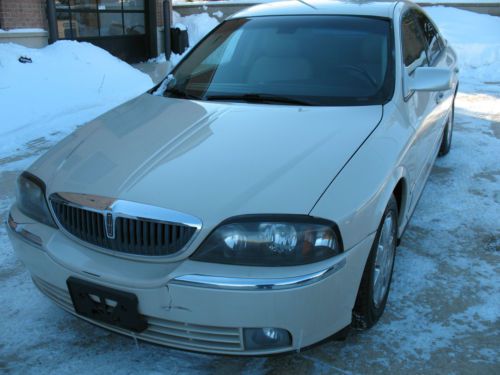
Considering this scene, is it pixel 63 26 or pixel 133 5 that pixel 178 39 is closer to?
pixel 133 5

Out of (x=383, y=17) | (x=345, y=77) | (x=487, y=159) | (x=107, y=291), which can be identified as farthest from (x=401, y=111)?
(x=487, y=159)

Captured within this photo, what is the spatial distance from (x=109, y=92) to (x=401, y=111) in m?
5.65

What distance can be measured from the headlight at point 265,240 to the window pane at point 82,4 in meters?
9.05

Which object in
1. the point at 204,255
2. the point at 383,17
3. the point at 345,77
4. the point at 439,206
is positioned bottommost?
the point at 439,206

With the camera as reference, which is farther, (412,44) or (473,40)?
(473,40)

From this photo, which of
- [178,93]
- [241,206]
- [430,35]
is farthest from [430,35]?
[241,206]

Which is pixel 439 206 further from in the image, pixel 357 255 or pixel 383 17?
pixel 357 255

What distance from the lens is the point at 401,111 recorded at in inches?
116

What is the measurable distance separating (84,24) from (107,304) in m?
9.16

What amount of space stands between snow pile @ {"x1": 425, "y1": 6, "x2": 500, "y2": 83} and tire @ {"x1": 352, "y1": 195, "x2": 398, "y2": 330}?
8100mm

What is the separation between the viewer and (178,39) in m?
12.0

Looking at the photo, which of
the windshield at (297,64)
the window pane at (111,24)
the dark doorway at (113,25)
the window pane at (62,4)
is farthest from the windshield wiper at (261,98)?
the window pane at (111,24)

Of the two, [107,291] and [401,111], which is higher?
[401,111]

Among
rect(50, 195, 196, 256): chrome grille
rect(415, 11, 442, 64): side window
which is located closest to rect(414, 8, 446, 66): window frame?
rect(415, 11, 442, 64): side window
